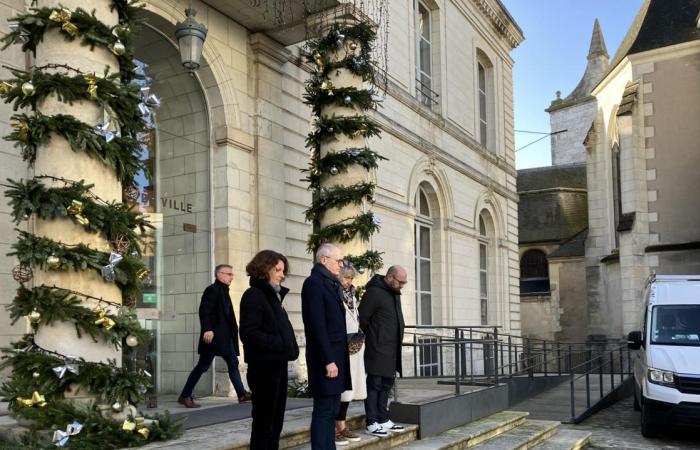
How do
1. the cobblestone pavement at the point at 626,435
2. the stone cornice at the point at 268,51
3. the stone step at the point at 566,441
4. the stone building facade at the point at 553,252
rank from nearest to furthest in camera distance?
the stone step at the point at 566,441, the cobblestone pavement at the point at 626,435, the stone cornice at the point at 268,51, the stone building facade at the point at 553,252

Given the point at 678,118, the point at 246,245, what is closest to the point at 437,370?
the point at 246,245

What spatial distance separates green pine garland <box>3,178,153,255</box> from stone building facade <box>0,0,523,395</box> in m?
1.30

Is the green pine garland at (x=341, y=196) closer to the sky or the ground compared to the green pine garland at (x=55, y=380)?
closer to the sky

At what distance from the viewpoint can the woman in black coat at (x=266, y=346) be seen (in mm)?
4277

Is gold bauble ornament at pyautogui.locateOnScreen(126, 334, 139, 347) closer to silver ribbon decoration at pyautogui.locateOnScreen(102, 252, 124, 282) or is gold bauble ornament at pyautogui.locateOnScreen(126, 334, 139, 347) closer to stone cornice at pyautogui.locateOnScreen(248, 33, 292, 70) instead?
silver ribbon decoration at pyautogui.locateOnScreen(102, 252, 124, 282)

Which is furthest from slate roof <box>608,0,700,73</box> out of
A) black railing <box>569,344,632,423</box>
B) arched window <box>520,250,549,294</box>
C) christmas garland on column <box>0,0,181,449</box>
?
christmas garland on column <box>0,0,181,449</box>

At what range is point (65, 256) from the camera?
4453 mm

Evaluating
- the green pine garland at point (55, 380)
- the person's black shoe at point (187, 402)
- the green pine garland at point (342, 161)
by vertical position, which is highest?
the green pine garland at point (342, 161)

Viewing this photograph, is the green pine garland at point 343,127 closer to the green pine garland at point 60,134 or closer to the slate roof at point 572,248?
the green pine garland at point 60,134

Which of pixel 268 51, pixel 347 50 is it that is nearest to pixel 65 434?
pixel 347 50

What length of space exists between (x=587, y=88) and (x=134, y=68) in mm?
40453

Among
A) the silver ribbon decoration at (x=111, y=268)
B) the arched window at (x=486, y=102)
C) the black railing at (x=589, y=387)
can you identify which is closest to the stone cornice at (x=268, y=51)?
the silver ribbon decoration at (x=111, y=268)

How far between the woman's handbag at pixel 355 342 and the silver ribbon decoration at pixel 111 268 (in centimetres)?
187

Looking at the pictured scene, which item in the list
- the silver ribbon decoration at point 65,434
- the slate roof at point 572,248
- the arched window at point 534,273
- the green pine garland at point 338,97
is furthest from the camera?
the arched window at point 534,273
